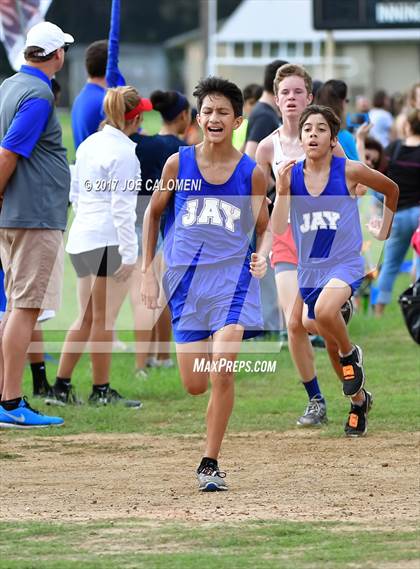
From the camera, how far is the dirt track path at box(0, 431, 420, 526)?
684 cm

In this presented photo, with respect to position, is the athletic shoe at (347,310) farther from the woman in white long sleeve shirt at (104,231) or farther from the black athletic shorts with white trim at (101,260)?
the black athletic shorts with white trim at (101,260)

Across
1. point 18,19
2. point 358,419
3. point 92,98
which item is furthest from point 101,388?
point 18,19

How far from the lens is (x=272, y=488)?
A: 7.42 metres

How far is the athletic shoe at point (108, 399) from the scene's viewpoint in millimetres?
10219

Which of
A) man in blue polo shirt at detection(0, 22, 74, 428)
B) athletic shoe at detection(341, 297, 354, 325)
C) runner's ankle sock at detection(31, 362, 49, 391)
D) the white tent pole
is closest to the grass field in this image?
runner's ankle sock at detection(31, 362, 49, 391)

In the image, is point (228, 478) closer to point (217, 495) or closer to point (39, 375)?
point (217, 495)

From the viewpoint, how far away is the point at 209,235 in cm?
769

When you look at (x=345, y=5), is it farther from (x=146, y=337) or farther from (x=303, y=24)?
(x=303, y=24)

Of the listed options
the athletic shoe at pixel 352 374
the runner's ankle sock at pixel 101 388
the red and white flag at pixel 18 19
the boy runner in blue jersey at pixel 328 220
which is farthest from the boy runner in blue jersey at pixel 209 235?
the red and white flag at pixel 18 19

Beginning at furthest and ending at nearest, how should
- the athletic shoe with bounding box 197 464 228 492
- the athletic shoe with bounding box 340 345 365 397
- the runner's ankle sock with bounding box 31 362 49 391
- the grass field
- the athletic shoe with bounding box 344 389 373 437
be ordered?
the runner's ankle sock with bounding box 31 362 49 391
the athletic shoe with bounding box 344 389 373 437
the athletic shoe with bounding box 340 345 365 397
the athletic shoe with bounding box 197 464 228 492
the grass field

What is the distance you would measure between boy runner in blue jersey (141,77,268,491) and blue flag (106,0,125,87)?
345 cm

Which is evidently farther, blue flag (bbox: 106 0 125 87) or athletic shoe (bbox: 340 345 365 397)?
blue flag (bbox: 106 0 125 87)

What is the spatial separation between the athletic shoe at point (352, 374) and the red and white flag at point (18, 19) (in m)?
6.46

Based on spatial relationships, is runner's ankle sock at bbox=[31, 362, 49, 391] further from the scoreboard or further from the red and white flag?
the scoreboard
